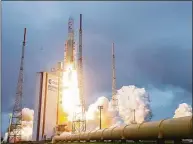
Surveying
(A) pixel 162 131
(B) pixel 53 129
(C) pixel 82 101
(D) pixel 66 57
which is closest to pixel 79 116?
(C) pixel 82 101

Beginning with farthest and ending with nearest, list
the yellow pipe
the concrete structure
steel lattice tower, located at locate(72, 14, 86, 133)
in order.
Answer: the concrete structure → steel lattice tower, located at locate(72, 14, 86, 133) → the yellow pipe

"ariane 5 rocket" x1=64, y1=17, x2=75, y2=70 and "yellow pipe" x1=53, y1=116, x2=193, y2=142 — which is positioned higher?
"ariane 5 rocket" x1=64, y1=17, x2=75, y2=70

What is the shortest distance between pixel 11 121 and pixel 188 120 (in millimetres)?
71765

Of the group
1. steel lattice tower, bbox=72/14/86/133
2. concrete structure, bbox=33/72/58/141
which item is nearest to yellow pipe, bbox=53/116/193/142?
steel lattice tower, bbox=72/14/86/133

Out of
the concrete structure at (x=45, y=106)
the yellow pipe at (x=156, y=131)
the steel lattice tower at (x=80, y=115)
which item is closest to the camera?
the yellow pipe at (x=156, y=131)

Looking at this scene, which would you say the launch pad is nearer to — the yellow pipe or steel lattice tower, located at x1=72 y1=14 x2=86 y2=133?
steel lattice tower, located at x1=72 y1=14 x2=86 y2=133

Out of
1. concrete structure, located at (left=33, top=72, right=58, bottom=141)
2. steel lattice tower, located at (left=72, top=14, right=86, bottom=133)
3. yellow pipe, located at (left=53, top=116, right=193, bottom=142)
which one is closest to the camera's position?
yellow pipe, located at (left=53, top=116, right=193, bottom=142)

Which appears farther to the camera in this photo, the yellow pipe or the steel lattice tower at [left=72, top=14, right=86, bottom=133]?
the steel lattice tower at [left=72, top=14, right=86, bottom=133]

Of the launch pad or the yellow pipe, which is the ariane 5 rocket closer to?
the launch pad

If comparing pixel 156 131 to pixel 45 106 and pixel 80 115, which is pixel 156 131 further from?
pixel 45 106

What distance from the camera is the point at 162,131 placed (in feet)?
90.3

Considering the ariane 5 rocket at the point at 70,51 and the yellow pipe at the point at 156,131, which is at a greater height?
the ariane 5 rocket at the point at 70,51

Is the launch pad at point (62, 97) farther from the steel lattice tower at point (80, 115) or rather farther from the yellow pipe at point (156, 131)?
the yellow pipe at point (156, 131)

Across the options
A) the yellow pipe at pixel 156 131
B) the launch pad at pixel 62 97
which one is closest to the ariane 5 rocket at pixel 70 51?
the launch pad at pixel 62 97
